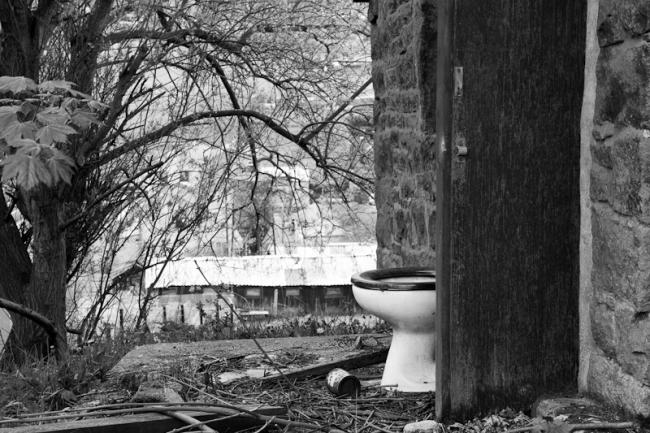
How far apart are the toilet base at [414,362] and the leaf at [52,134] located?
67.3 inches

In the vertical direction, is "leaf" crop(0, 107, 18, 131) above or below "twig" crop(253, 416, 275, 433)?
above

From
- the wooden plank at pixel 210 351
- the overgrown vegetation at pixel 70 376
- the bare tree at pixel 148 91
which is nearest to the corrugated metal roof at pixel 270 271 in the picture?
the bare tree at pixel 148 91

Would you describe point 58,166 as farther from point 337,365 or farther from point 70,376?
point 337,365

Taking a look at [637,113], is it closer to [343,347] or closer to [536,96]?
[536,96]

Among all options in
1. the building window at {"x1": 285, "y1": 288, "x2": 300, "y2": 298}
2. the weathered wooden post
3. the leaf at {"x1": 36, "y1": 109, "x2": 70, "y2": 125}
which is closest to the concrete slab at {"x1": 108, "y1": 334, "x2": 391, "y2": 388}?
the weathered wooden post

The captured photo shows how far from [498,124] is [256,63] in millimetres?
5585

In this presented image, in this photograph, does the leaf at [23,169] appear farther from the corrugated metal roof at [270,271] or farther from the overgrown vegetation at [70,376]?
the corrugated metal roof at [270,271]

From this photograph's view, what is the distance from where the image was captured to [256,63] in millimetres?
8602

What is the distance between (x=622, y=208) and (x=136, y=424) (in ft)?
6.26

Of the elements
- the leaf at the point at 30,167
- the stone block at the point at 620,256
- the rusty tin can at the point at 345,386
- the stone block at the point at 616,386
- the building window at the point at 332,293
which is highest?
the leaf at the point at 30,167

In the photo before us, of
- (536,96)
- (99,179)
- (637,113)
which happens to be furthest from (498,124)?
(99,179)

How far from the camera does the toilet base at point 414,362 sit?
382 cm

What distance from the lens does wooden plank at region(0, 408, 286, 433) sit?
3209mm

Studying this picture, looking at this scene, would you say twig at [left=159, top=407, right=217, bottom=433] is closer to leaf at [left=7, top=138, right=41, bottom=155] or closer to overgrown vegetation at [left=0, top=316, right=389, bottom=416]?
overgrown vegetation at [left=0, top=316, right=389, bottom=416]
